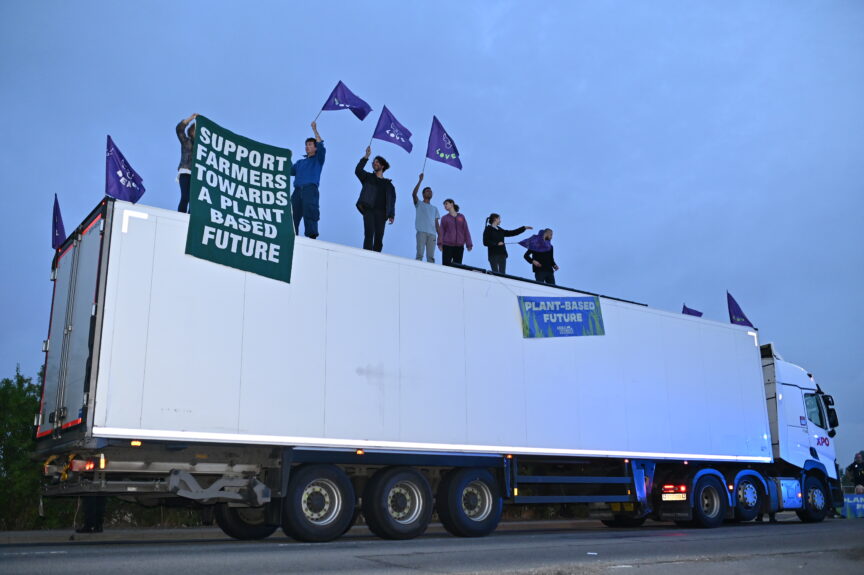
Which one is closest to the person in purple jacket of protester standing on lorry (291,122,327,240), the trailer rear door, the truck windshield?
protester standing on lorry (291,122,327,240)

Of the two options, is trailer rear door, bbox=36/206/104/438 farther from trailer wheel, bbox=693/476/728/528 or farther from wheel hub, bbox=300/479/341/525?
trailer wheel, bbox=693/476/728/528

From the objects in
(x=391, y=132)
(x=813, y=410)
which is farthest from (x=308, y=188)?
(x=813, y=410)

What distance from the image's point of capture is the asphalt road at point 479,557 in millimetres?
7465

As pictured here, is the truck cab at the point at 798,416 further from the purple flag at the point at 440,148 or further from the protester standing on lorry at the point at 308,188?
the protester standing on lorry at the point at 308,188

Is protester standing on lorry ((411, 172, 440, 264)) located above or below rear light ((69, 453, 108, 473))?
above

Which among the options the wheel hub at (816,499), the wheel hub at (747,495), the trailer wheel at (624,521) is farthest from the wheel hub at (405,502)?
the wheel hub at (816,499)

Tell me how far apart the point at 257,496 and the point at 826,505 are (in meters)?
14.0

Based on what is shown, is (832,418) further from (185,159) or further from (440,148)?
(185,159)

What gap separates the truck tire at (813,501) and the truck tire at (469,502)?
28.5ft

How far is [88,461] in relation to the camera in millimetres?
9836

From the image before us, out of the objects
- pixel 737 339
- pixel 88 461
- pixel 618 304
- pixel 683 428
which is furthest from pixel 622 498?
pixel 88 461

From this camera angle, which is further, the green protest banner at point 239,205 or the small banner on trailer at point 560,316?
the small banner on trailer at point 560,316

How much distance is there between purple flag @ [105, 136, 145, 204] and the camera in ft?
46.5

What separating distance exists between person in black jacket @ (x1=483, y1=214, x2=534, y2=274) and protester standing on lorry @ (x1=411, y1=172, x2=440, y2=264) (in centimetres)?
136
